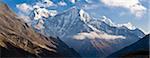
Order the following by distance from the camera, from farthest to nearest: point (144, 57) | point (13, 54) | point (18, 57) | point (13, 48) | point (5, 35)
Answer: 1. point (5, 35)
2. point (13, 48)
3. point (13, 54)
4. point (18, 57)
5. point (144, 57)

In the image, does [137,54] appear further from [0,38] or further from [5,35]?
[5,35]

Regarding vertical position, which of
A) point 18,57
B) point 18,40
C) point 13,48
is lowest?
point 18,57

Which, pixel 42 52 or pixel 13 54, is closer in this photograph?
pixel 13 54

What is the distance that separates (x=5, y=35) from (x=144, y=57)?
170 m

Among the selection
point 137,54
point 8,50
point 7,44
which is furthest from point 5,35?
point 137,54

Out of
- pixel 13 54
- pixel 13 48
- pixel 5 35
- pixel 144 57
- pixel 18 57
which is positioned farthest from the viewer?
pixel 5 35

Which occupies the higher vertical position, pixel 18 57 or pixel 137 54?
pixel 18 57

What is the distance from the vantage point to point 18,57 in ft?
468

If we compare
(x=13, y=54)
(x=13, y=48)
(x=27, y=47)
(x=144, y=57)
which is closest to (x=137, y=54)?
(x=144, y=57)

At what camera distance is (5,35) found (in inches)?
7490

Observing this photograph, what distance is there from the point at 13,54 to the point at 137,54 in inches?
5216

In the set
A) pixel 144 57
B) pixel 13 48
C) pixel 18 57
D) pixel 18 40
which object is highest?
pixel 18 40

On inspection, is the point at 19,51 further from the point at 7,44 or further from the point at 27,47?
the point at 27,47

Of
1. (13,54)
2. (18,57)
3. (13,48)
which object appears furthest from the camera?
(13,48)
